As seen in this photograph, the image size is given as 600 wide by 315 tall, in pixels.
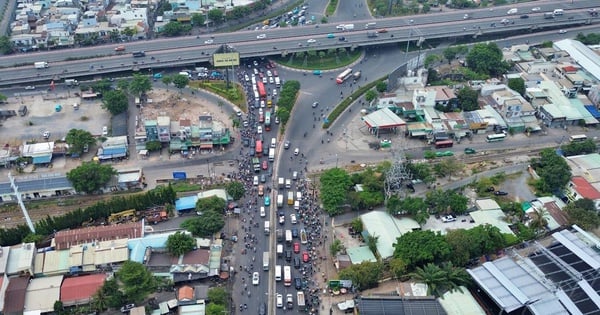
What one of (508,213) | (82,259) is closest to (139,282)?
(82,259)

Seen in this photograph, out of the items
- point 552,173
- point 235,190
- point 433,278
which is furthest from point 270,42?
point 433,278

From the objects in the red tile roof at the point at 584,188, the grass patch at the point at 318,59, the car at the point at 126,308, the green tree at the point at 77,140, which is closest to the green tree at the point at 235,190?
the car at the point at 126,308

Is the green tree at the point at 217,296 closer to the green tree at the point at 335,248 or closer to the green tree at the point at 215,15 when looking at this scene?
the green tree at the point at 335,248

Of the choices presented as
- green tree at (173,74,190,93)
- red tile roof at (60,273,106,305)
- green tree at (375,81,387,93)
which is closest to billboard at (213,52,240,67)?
green tree at (173,74,190,93)

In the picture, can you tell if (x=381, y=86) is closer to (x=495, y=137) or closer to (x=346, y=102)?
(x=346, y=102)

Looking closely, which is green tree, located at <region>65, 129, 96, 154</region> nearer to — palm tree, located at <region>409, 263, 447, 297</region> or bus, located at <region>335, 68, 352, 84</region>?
bus, located at <region>335, 68, 352, 84</region>
